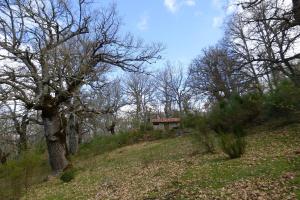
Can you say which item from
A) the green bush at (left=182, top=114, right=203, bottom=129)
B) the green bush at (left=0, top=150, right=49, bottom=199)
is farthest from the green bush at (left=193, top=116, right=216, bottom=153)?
the green bush at (left=0, top=150, right=49, bottom=199)

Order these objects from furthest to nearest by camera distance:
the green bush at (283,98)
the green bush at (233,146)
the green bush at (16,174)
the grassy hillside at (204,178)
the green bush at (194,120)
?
1. the green bush at (283,98)
2. the green bush at (194,120)
3. the green bush at (233,146)
4. the green bush at (16,174)
5. the grassy hillside at (204,178)

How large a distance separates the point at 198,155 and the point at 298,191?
695cm

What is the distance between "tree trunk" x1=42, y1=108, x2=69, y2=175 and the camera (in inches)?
680

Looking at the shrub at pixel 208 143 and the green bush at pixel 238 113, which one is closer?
the shrub at pixel 208 143

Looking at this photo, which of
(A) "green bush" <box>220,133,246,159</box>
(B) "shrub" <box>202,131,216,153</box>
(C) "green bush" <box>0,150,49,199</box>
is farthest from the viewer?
(B) "shrub" <box>202,131,216,153</box>

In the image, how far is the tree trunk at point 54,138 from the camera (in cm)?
1727

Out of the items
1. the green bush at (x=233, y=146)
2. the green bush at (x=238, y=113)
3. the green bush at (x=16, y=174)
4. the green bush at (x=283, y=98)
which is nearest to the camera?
the green bush at (x=16, y=174)

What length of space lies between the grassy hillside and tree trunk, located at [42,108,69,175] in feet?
6.05

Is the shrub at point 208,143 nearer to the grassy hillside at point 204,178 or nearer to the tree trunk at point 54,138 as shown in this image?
the grassy hillside at point 204,178

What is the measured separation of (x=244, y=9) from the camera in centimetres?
1477

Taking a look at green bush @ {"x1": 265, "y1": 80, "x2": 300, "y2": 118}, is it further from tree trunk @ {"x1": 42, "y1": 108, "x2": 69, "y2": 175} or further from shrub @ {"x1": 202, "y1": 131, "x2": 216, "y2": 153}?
tree trunk @ {"x1": 42, "y1": 108, "x2": 69, "y2": 175}

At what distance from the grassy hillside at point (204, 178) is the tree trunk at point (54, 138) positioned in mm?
1845

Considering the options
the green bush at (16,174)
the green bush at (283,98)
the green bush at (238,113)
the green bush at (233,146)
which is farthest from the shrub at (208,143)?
the green bush at (16,174)

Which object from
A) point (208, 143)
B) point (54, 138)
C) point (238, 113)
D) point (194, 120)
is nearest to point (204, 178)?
point (208, 143)
